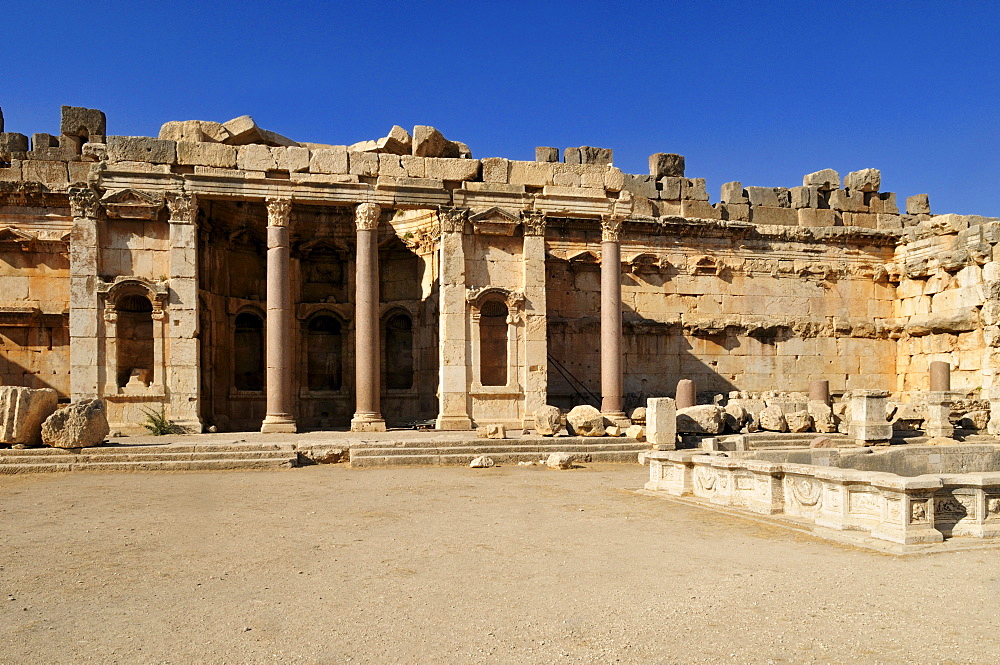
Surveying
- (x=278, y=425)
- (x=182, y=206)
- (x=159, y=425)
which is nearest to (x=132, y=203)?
(x=182, y=206)

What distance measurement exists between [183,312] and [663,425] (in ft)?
35.7

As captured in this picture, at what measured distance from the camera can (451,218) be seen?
18188mm

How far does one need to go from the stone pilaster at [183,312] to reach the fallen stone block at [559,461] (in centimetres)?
821

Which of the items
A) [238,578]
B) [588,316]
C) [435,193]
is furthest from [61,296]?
[238,578]

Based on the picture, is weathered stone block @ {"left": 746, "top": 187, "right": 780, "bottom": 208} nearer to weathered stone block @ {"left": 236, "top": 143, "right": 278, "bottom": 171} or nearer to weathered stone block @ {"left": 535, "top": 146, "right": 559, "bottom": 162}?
weathered stone block @ {"left": 535, "top": 146, "right": 559, "bottom": 162}

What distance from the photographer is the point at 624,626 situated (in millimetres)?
4867

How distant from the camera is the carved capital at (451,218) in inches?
716

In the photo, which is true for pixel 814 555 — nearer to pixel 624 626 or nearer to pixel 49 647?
pixel 624 626

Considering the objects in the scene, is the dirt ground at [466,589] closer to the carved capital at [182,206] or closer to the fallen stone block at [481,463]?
the fallen stone block at [481,463]

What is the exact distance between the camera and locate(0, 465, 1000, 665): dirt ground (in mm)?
4488

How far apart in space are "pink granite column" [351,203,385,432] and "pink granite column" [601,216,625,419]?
558 centimetres

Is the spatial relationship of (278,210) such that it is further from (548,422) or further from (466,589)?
(466,589)

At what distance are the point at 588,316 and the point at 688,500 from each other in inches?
517

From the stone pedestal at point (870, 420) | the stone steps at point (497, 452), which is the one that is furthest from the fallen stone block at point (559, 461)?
the stone pedestal at point (870, 420)
